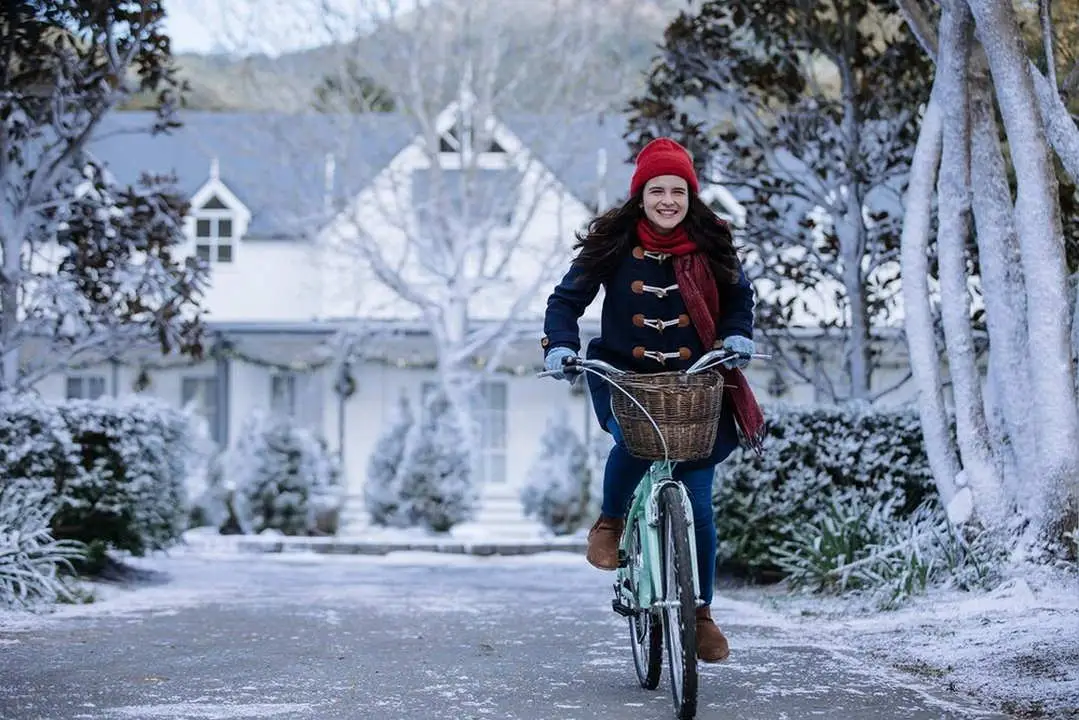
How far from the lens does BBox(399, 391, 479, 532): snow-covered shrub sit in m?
22.4

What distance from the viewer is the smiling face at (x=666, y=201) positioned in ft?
19.5

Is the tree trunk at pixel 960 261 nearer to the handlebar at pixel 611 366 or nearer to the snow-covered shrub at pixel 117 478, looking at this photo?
the handlebar at pixel 611 366

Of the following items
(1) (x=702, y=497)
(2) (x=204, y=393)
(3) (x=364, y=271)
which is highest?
(3) (x=364, y=271)

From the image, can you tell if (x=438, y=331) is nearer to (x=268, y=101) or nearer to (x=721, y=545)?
(x=268, y=101)

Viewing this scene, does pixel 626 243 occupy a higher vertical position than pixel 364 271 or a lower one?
lower

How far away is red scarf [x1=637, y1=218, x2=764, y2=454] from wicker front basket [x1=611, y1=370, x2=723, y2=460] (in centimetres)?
41

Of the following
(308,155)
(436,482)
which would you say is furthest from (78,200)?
(308,155)

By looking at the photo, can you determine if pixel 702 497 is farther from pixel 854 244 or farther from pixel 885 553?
pixel 854 244

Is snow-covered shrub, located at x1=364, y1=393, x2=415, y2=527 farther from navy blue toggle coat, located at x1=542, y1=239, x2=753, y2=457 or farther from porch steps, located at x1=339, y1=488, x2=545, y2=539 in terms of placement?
navy blue toggle coat, located at x1=542, y1=239, x2=753, y2=457

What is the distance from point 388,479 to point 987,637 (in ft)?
55.0

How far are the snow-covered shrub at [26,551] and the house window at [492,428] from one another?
20.4 metres

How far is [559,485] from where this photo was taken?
23.1 m

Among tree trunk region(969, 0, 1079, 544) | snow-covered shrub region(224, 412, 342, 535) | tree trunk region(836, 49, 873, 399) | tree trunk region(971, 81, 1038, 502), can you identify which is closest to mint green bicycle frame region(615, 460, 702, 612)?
tree trunk region(969, 0, 1079, 544)

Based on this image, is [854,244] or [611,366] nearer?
[611,366]
